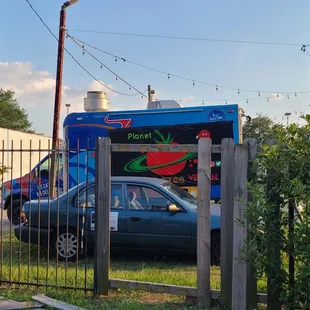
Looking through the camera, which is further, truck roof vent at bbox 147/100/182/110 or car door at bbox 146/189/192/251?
truck roof vent at bbox 147/100/182/110

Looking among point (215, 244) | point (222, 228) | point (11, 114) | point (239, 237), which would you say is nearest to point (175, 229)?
point (215, 244)

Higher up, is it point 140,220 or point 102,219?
point 102,219

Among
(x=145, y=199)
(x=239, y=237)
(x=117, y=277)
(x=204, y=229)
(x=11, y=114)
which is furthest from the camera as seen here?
Result: (x=11, y=114)

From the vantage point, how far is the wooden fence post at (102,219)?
5238 millimetres

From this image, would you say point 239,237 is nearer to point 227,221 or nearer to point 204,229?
point 227,221

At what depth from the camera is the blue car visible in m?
7.16

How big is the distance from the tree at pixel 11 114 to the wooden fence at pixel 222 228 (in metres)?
48.9

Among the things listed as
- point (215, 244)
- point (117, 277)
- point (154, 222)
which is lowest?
point (117, 277)

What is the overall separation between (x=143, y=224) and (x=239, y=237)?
9.80 feet

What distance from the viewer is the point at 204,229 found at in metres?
4.91

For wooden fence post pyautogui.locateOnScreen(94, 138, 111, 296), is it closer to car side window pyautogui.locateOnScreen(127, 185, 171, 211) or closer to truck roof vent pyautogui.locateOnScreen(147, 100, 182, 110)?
car side window pyautogui.locateOnScreen(127, 185, 171, 211)

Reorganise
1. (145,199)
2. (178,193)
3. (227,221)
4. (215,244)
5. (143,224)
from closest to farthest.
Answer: (227,221) → (215,244) → (143,224) → (145,199) → (178,193)

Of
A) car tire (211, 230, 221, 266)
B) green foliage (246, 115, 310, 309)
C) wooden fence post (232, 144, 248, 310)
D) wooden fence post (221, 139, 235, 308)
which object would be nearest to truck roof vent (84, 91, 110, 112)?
car tire (211, 230, 221, 266)

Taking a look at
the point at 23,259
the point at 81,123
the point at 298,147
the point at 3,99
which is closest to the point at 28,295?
the point at 23,259
